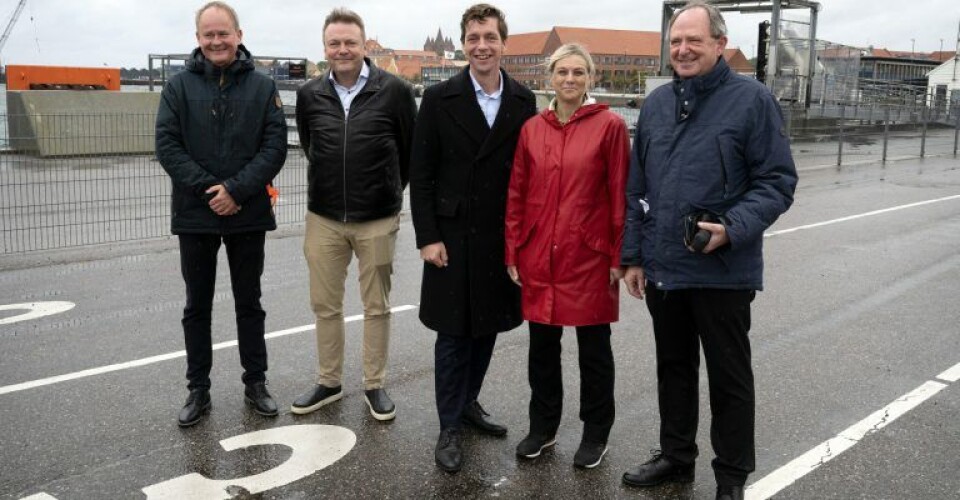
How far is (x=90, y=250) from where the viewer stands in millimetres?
9508

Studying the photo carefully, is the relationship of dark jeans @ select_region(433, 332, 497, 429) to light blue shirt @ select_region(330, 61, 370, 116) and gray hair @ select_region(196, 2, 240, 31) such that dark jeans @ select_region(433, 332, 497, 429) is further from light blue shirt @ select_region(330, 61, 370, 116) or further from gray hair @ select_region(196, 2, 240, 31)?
gray hair @ select_region(196, 2, 240, 31)

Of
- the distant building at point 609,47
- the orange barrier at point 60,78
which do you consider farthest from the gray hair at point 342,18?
the distant building at point 609,47

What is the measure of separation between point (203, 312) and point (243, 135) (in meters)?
0.99

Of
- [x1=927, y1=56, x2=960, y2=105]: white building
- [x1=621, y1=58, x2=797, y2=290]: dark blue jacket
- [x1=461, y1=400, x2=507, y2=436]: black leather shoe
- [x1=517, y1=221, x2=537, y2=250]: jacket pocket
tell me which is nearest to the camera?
[x1=621, y1=58, x2=797, y2=290]: dark blue jacket

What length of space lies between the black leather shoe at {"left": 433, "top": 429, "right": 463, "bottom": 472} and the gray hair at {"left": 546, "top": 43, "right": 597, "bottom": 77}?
1.79 m

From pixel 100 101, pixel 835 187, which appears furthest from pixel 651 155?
pixel 100 101

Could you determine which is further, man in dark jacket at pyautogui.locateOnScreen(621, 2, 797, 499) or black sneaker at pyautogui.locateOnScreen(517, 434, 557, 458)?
black sneaker at pyautogui.locateOnScreen(517, 434, 557, 458)

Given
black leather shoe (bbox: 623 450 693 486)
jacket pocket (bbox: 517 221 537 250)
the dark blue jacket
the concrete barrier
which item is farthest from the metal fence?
the dark blue jacket

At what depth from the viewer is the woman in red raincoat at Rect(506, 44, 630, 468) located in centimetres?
396

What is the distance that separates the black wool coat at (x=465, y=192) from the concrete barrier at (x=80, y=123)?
833cm

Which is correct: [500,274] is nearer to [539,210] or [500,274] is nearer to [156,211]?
[539,210]

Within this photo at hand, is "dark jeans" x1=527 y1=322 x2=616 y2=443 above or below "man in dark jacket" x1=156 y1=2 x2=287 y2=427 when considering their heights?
below

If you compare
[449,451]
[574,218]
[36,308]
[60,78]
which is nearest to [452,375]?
[449,451]

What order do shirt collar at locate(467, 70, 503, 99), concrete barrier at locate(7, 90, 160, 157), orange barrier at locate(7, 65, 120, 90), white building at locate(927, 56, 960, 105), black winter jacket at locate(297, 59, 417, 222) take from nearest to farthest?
shirt collar at locate(467, 70, 503, 99)
black winter jacket at locate(297, 59, 417, 222)
concrete barrier at locate(7, 90, 160, 157)
orange barrier at locate(7, 65, 120, 90)
white building at locate(927, 56, 960, 105)
